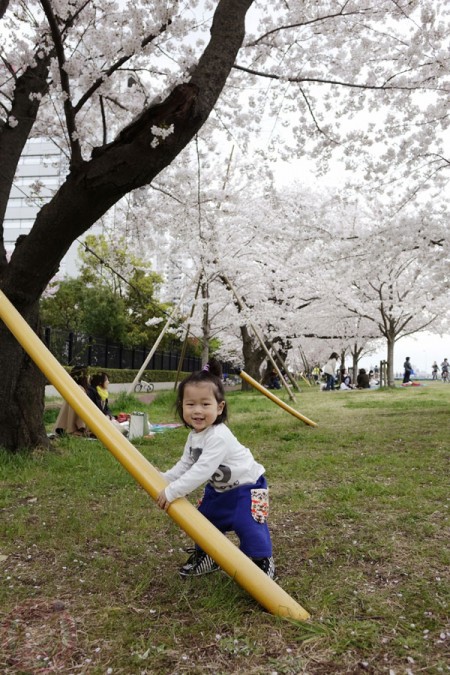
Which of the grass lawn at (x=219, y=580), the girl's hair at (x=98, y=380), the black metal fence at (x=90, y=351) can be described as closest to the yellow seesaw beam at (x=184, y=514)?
the grass lawn at (x=219, y=580)

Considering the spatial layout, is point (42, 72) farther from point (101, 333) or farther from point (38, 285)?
point (101, 333)

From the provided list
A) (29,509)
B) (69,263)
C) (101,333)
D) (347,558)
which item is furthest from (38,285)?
(69,263)

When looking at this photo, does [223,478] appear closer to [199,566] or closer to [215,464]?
[215,464]

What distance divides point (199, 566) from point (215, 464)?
1.92 feet

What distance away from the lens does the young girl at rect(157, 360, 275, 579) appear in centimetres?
267

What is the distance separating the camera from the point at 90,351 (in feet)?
65.4

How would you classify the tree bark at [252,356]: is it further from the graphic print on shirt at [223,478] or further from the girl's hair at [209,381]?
the graphic print on shirt at [223,478]

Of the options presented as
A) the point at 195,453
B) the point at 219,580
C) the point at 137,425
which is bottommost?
the point at 219,580

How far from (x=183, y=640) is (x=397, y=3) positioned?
7207 mm

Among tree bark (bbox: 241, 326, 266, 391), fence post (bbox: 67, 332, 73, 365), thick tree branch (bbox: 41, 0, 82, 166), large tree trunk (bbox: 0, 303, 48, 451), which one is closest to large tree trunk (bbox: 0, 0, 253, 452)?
large tree trunk (bbox: 0, 303, 48, 451)

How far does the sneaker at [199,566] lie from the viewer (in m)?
2.81

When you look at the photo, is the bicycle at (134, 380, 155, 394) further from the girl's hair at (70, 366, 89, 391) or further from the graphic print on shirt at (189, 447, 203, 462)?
the graphic print on shirt at (189, 447, 203, 462)

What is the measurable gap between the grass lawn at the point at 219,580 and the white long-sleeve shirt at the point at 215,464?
49cm

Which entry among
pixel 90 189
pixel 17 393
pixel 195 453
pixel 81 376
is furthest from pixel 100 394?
pixel 195 453
